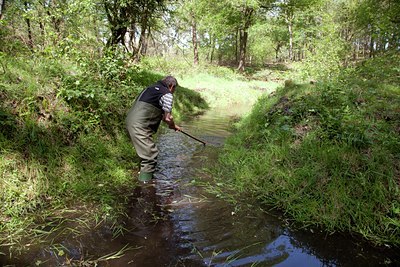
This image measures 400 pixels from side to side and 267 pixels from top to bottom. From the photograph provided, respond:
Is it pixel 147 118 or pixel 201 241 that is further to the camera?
pixel 147 118

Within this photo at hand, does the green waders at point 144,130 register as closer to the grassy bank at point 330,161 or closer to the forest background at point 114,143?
the forest background at point 114,143

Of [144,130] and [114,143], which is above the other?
[144,130]

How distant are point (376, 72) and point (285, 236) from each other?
7367mm

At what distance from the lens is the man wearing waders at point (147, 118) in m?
4.29

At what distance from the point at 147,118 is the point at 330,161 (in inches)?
113

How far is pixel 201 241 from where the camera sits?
2932 millimetres

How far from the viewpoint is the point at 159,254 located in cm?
266

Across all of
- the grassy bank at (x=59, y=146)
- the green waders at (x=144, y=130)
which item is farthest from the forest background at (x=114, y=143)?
the green waders at (x=144, y=130)

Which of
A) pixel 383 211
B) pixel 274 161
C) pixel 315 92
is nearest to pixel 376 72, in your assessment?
pixel 315 92

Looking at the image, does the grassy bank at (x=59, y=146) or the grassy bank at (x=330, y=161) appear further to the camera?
the grassy bank at (x=330, y=161)

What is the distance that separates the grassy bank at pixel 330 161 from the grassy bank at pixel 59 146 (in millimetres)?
2066

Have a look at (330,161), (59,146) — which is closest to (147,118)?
(59,146)

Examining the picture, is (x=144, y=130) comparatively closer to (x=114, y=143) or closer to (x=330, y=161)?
(x=114, y=143)

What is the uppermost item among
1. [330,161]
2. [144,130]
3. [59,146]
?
[144,130]
